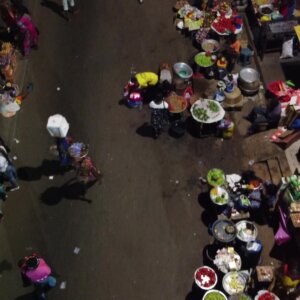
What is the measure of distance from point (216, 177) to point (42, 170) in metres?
5.52

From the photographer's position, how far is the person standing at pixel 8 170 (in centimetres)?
1333

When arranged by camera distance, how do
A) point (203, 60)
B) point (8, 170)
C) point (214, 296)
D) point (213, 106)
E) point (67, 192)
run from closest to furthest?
point (214, 296), point (8, 170), point (67, 192), point (213, 106), point (203, 60)

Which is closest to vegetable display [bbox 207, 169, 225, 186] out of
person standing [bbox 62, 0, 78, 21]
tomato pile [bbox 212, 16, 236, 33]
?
tomato pile [bbox 212, 16, 236, 33]

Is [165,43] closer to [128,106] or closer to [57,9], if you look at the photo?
[128,106]

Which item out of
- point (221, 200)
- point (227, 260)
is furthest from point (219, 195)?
point (227, 260)

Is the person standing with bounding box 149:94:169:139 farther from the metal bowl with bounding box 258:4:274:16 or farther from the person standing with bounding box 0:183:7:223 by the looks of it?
the metal bowl with bounding box 258:4:274:16

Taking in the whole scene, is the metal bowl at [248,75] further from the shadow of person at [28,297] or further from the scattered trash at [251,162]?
the shadow of person at [28,297]

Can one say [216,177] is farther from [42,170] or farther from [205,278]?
[42,170]

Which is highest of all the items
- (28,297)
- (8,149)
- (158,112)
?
(158,112)

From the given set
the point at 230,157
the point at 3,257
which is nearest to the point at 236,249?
the point at 230,157

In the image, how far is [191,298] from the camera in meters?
11.9

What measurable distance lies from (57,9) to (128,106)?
21.1ft

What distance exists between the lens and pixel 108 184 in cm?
1413

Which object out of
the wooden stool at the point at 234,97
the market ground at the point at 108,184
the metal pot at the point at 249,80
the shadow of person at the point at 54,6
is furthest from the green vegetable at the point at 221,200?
the shadow of person at the point at 54,6
